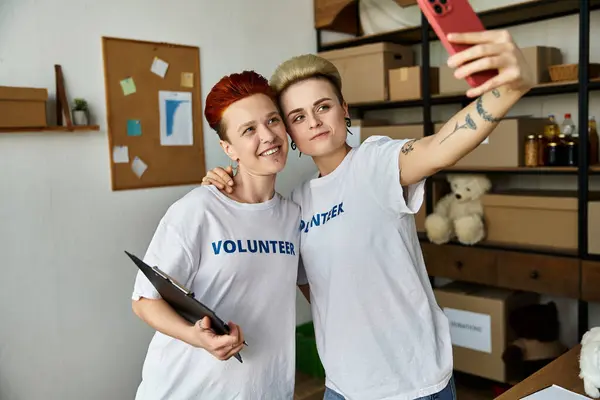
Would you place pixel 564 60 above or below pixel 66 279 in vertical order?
above

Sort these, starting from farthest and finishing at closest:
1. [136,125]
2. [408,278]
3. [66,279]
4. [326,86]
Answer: [136,125], [66,279], [326,86], [408,278]

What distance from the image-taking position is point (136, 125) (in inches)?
116

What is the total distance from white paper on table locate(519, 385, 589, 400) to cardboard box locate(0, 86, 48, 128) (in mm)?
2230

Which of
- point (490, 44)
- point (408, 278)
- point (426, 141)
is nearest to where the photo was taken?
point (490, 44)

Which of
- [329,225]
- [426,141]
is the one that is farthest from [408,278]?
[426,141]

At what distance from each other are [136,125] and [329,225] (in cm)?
178

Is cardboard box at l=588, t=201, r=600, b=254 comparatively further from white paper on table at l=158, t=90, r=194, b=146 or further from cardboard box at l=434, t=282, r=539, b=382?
white paper on table at l=158, t=90, r=194, b=146

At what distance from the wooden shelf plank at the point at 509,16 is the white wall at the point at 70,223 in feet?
3.77

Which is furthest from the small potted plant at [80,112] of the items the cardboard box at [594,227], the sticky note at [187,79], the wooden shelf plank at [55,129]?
the cardboard box at [594,227]

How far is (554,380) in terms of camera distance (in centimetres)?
152

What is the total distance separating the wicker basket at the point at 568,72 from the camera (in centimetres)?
275

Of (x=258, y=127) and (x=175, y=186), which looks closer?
(x=258, y=127)

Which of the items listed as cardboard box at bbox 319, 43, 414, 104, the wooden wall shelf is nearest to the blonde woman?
cardboard box at bbox 319, 43, 414, 104

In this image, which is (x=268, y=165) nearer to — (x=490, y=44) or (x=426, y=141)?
(x=426, y=141)
